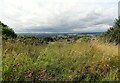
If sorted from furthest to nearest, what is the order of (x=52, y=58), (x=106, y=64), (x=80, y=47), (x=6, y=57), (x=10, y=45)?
(x=80, y=47) < (x=10, y=45) < (x=52, y=58) < (x=106, y=64) < (x=6, y=57)

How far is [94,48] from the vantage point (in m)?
9.44

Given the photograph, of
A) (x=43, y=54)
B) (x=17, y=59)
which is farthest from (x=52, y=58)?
(x=17, y=59)

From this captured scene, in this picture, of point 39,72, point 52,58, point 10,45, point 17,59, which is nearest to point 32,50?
point 10,45

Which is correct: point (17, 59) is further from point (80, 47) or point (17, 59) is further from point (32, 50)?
point (80, 47)

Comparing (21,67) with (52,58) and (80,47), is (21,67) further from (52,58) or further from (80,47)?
(80,47)

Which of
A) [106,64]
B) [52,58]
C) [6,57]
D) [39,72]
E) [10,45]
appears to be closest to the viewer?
[39,72]

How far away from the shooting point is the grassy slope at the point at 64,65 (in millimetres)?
6271

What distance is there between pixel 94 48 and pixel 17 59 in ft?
10.8

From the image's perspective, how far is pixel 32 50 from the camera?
938cm

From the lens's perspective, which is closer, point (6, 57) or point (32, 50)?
point (6, 57)

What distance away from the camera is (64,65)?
7.49 m

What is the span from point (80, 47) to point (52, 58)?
1935 mm

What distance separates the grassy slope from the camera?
6271 mm

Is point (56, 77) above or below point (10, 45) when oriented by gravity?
below
